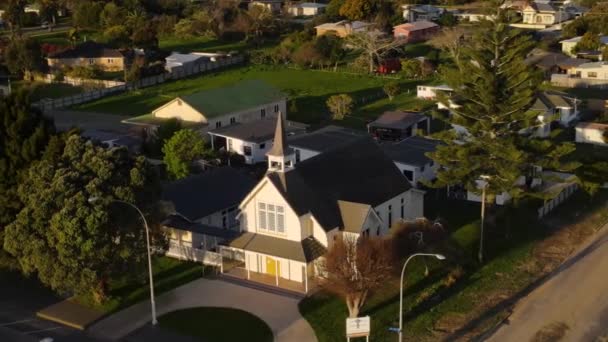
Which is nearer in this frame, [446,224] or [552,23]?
[446,224]

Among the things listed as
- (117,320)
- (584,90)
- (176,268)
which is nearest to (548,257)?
(176,268)

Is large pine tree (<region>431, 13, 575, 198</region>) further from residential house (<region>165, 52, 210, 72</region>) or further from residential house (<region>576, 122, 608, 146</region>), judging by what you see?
residential house (<region>165, 52, 210, 72</region>)

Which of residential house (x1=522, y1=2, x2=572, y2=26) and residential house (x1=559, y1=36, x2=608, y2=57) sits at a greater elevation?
residential house (x1=522, y1=2, x2=572, y2=26)

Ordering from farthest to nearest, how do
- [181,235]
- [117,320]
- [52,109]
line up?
[52,109] < [181,235] < [117,320]

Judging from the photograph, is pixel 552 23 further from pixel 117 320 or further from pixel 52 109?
pixel 117 320

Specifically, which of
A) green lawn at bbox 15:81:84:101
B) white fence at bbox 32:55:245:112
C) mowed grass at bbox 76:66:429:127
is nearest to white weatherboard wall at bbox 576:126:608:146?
mowed grass at bbox 76:66:429:127

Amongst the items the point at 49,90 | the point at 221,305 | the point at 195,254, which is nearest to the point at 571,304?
the point at 221,305
